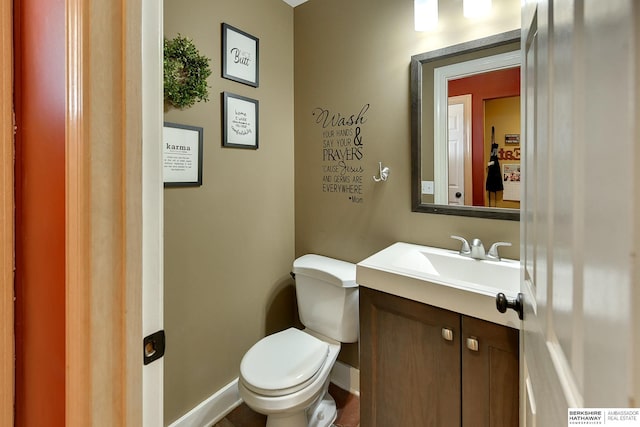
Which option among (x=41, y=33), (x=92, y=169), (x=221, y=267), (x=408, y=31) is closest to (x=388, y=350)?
(x=221, y=267)

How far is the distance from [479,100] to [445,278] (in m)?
0.86

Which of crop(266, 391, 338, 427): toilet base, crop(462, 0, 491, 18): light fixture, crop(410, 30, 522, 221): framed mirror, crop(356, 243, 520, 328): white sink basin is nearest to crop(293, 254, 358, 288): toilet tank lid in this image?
crop(356, 243, 520, 328): white sink basin

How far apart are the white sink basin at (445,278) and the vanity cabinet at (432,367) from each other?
0.04 m

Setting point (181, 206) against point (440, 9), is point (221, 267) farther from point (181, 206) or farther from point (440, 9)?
point (440, 9)

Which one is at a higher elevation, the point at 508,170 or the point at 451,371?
the point at 508,170

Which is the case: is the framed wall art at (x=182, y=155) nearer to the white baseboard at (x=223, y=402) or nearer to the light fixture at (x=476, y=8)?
the white baseboard at (x=223, y=402)

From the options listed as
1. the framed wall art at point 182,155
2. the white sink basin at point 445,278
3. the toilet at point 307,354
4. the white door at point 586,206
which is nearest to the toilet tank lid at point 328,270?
the toilet at point 307,354

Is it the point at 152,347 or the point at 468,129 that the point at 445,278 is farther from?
the point at 152,347

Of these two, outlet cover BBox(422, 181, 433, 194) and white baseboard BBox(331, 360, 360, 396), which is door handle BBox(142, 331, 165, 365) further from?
white baseboard BBox(331, 360, 360, 396)

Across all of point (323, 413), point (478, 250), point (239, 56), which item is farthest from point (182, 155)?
point (323, 413)

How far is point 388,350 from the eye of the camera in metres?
1.21

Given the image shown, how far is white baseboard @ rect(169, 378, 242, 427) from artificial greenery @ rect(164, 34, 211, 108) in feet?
5.02

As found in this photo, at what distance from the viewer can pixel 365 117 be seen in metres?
1.73

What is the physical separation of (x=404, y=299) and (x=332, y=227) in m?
0.84
